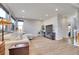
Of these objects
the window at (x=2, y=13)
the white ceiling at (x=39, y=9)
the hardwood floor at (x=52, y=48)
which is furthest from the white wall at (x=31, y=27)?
the window at (x=2, y=13)

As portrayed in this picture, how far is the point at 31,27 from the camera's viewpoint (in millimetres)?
2984

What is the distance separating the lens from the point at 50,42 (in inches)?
113

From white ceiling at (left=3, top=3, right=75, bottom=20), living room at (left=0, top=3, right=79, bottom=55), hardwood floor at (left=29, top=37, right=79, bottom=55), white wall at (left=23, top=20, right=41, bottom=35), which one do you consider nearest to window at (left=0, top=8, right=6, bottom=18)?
living room at (left=0, top=3, right=79, bottom=55)

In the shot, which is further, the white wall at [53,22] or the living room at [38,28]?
the white wall at [53,22]

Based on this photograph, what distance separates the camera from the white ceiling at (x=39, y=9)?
2797mm

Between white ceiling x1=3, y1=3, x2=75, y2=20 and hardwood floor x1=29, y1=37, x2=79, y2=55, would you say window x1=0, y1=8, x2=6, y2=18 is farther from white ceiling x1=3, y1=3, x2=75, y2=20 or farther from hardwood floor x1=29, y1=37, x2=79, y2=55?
hardwood floor x1=29, y1=37, x2=79, y2=55

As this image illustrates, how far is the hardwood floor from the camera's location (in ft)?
9.12

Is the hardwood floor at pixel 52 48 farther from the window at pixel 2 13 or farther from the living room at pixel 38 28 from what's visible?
the window at pixel 2 13

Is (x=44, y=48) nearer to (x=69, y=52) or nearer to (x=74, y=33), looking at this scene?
(x=69, y=52)

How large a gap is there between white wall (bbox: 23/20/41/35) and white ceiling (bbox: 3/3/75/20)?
0.14m

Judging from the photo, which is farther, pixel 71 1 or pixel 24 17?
pixel 24 17

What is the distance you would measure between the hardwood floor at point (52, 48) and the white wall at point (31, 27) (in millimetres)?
250
